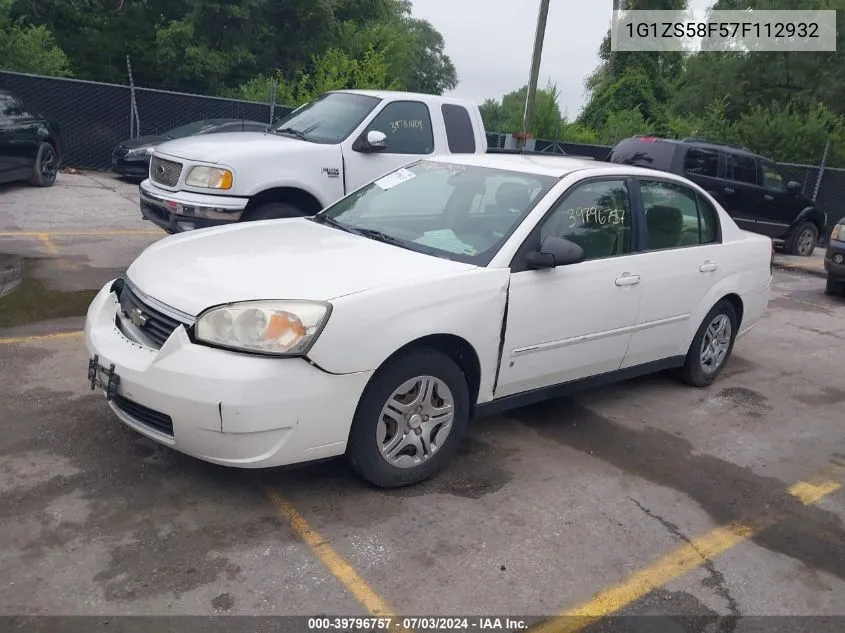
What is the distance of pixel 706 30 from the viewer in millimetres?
28516

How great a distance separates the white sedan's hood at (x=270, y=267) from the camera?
3.61m

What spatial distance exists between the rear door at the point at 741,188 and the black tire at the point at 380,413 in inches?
398

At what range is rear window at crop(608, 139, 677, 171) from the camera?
40.0 ft

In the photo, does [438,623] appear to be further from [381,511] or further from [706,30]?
[706,30]

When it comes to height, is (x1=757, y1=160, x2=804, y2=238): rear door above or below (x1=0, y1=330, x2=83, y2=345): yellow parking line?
above

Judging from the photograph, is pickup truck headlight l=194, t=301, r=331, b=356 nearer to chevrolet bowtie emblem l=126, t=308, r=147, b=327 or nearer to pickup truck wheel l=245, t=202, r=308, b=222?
chevrolet bowtie emblem l=126, t=308, r=147, b=327

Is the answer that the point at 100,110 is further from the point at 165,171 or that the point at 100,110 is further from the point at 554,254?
the point at 554,254

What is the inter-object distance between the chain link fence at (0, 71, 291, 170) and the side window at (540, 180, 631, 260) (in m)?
12.9

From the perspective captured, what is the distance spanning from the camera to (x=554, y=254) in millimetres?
4230

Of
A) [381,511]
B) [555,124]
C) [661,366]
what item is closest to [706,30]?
[555,124]

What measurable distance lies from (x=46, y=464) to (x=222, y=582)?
1319mm

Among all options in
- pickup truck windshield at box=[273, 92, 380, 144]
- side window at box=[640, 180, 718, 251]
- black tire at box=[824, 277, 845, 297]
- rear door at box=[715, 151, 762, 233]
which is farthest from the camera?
rear door at box=[715, 151, 762, 233]

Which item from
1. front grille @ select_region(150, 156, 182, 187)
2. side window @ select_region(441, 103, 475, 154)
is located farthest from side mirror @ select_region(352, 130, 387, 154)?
front grille @ select_region(150, 156, 182, 187)

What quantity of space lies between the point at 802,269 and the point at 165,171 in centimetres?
1009
